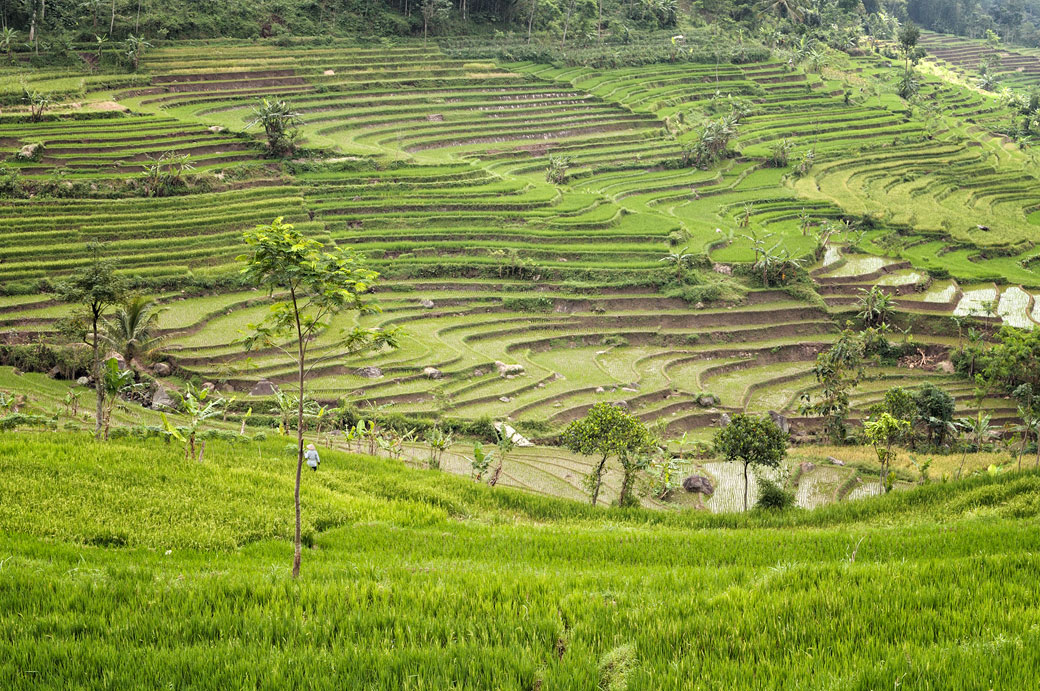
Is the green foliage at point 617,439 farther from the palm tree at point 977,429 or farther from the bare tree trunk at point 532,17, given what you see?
the bare tree trunk at point 532,17

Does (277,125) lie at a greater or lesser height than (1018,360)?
greater

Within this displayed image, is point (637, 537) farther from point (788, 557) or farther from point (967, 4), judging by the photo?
point (967, 4)

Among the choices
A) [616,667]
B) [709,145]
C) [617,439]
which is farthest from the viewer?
[709,145]

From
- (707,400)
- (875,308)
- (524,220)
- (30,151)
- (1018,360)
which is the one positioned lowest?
(707,400)

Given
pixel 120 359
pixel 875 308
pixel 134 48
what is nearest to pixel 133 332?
pixel 120 359

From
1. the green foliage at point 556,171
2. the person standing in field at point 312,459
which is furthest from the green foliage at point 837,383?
Answer: the green foliage at point 556,171

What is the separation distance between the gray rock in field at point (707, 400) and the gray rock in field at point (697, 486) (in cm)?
701

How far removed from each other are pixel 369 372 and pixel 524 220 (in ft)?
57.4

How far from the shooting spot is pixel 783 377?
34.9 m

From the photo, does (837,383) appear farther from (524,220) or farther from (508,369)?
(524,220)

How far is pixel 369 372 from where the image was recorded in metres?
29.5

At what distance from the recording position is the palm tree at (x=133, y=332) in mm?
26250

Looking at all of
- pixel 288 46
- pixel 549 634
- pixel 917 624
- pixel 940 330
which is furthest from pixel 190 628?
pixel 288 46

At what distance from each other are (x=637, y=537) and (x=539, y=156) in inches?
1883
